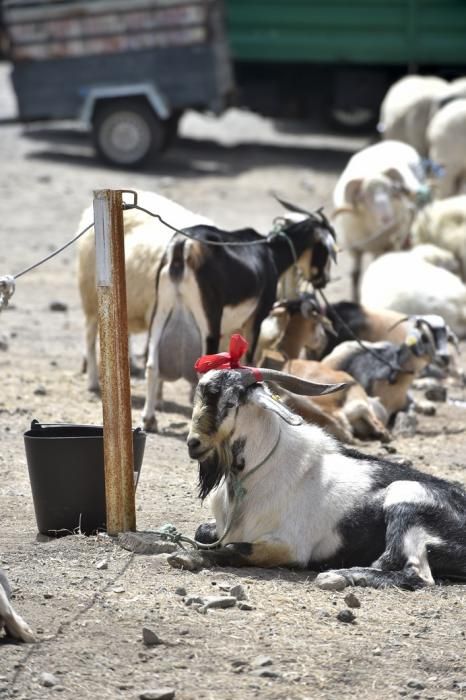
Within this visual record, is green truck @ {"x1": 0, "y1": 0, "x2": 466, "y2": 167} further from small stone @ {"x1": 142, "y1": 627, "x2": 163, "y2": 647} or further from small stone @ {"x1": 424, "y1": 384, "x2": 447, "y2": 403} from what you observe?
small stone @ {"x1": 142, "y1": 627, "x2": 163, "y2": 647}

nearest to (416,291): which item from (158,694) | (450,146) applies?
(450,146)

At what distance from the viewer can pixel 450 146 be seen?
1739cm

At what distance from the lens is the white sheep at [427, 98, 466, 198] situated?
17.3 metres

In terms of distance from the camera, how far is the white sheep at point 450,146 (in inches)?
680

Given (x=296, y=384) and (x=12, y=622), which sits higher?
(x=296, y=384)

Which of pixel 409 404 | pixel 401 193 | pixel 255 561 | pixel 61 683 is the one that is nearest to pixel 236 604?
pixel 255 561

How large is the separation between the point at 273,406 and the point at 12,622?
173 centimetres

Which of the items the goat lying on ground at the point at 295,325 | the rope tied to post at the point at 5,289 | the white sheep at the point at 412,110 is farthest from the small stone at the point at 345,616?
the white sheep at the point at 412,110

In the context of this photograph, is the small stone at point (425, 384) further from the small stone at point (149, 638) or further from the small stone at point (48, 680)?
the small stone at point (48, 680)

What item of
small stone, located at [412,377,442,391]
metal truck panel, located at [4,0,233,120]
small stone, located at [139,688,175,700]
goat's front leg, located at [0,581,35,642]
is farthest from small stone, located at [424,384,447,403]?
metal truck panel, located at [4,0,233,120]

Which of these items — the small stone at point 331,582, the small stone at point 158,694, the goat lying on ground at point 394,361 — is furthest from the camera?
the goat lying on ground at point 394,361

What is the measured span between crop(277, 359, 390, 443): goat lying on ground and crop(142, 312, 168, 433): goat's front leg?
2.96ft

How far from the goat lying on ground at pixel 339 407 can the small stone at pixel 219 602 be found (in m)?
3.69

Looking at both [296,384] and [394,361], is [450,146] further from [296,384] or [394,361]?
[296,384]
